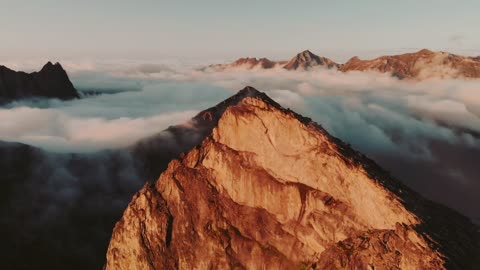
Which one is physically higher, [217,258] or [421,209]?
[421,209]

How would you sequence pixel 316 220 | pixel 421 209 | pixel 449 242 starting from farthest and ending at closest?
pixel 316 220 → pixel 421 209 → pixel 449 242

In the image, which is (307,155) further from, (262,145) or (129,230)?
(129,230)

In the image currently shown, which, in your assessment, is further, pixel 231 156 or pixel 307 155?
pixel 231 156

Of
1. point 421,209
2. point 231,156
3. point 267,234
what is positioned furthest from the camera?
point 231,156

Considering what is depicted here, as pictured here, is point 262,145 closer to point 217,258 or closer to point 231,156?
point 231,156

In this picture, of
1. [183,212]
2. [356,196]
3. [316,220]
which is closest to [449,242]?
[356,196]

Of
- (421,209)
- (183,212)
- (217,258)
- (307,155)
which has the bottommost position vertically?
(217,258)
